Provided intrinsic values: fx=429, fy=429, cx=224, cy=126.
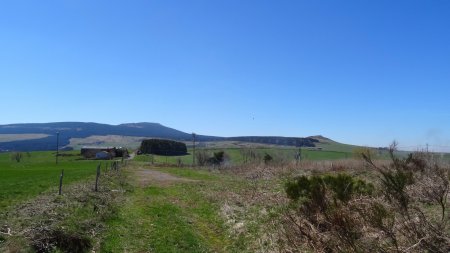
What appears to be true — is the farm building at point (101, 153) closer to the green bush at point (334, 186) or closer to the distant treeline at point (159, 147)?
the distant treeline at point (159, 147)

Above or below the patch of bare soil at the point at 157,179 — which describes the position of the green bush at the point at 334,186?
above

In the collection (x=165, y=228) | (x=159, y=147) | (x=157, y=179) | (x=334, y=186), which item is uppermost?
(x=334, y=186)

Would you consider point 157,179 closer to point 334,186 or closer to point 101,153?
point 334,186

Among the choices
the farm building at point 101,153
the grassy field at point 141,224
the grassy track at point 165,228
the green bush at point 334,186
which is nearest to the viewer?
the grassy field at point 141,224

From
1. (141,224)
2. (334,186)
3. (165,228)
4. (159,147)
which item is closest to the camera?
(334,186)

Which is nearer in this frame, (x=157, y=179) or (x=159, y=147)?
(x=157, y=179)

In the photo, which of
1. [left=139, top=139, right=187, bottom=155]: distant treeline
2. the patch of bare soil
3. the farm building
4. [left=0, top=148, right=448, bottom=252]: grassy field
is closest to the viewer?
[left=0, top=148, right=448, bottom=252]: grassy field

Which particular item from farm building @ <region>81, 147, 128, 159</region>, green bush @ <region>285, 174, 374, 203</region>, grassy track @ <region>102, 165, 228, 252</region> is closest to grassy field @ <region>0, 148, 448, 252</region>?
grassy track @ <region>102, 165, 228, 252</region>

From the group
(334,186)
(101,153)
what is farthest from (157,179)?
(101,153)

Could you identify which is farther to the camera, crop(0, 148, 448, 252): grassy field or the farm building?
the farm building

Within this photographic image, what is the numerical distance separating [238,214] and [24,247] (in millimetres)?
9359

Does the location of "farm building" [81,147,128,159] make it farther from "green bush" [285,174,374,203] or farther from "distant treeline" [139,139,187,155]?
"green bush" [285,174,374,203]

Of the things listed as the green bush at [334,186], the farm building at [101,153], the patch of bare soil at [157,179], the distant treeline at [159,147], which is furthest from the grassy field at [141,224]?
the distant treeline at [159,147]

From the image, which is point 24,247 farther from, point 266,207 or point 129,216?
point 266,207
